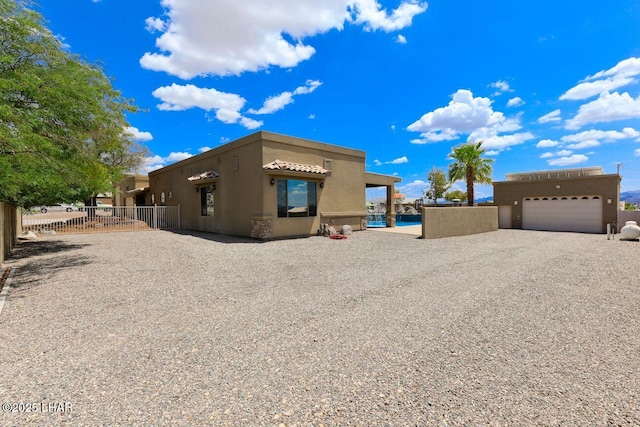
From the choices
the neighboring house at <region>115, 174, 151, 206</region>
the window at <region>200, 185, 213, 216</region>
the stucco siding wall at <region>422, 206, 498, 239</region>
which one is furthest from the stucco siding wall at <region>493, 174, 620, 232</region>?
the neighboring house at <region>115, 174, 151, 206</region>

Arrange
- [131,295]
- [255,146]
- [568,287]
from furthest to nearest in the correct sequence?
[255,146], [568,287], [131,295]

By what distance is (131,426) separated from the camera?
233cm

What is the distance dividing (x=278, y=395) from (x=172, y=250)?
9.54 m

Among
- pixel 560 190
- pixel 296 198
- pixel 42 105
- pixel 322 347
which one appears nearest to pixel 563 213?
pixel 560 190

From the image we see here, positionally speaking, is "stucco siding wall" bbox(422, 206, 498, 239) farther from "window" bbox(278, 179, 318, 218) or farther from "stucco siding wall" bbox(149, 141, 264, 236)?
"stucco siding wall" bbox(149, 141, 264, 236)

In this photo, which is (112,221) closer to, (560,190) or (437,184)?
(560,190)

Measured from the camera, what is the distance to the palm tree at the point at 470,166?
23891mm

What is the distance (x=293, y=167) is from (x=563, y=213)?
19.5m

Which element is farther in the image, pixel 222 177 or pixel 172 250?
pixel 222 177

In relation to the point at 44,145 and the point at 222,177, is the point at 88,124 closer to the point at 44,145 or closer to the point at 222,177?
the point at 44,145

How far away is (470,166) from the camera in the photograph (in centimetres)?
2411

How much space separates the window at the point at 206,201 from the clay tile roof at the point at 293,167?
5.51 metres

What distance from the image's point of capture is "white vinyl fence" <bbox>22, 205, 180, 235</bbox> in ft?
57.9

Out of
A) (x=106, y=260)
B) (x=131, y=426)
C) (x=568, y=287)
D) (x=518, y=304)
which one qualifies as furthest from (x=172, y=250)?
(x=568, y=287)
